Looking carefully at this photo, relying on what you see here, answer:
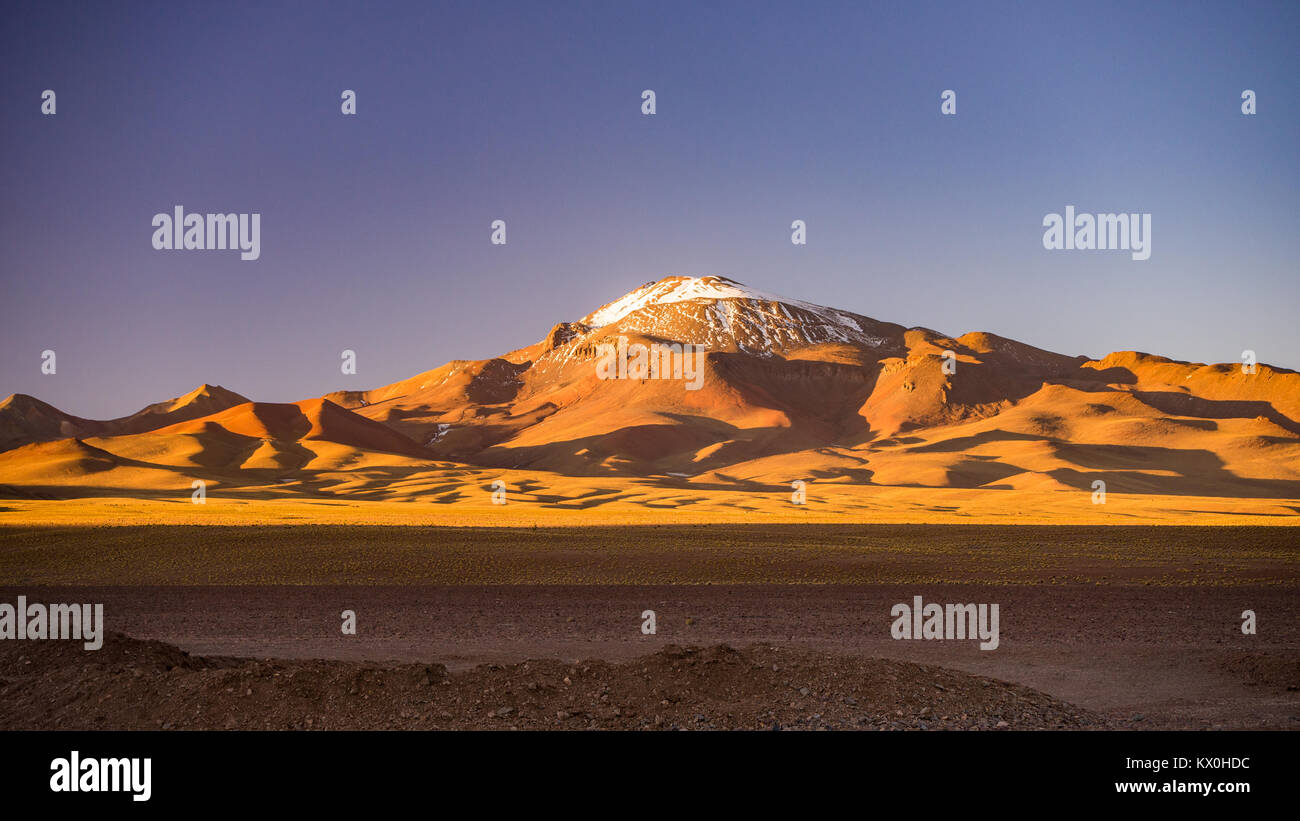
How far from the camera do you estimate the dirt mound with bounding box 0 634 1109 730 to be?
11133 mm

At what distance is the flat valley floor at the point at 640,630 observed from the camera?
37.8 feet

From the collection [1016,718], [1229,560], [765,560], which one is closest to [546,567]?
[765,560]

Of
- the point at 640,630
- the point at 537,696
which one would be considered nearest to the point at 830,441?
the point at 640,630

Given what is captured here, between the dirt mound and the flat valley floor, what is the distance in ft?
0.13

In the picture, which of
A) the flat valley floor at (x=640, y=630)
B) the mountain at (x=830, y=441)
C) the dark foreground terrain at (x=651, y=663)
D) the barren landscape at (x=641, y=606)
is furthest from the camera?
the mountain at (x=830, y=441)

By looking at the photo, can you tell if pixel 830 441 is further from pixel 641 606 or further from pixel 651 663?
pixel 651 663

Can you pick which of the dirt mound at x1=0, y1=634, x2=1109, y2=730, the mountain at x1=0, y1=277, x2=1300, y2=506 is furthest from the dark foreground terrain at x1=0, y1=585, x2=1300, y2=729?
the mountain at x1=0, y1=277, x2=1300, y2=506

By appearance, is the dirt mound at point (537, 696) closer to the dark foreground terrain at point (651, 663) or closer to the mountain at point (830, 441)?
the dark foreground terrain at point (651, 663)

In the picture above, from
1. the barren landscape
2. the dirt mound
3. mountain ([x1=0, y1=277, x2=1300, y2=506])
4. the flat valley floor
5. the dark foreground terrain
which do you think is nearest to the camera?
the dirt mound

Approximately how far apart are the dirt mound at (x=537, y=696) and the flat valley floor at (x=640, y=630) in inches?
1.5

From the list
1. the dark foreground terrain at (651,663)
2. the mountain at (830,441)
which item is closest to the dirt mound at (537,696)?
the dark foreground terrain at (651,663)

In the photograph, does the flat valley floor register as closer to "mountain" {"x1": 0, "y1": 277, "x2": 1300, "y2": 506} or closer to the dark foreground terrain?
the dark foreground terrain
